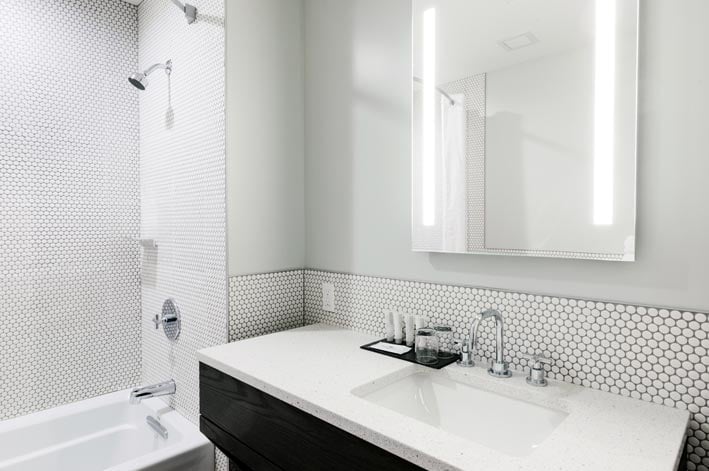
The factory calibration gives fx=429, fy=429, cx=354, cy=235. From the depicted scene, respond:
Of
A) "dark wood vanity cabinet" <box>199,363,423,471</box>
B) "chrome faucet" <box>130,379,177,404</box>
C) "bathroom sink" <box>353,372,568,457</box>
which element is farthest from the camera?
"chrome faucet" <box>130,379,177,404</box>

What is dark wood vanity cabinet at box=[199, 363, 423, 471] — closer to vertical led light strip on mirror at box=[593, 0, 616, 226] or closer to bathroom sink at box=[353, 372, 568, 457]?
bathroom sink at box=[353, 372, 568, 457]

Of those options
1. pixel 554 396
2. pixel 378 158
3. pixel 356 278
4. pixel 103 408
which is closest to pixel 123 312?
pixel 103 408

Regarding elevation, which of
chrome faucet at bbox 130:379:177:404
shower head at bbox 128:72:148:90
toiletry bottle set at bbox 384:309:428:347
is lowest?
chrome faucet at bbox 130:379:177:404

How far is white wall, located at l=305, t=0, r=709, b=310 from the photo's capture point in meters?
0.97

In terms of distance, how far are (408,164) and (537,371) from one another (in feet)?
2.58

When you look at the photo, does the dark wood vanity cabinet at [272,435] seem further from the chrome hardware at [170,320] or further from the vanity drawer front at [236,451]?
the chrome hardware at [170,320]

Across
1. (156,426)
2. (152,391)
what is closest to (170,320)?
(152,391)

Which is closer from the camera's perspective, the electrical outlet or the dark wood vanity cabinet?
the dark wood vanity cabinet

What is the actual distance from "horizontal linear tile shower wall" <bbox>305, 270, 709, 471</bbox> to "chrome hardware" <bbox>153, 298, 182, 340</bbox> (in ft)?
3.79

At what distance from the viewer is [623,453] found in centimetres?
79

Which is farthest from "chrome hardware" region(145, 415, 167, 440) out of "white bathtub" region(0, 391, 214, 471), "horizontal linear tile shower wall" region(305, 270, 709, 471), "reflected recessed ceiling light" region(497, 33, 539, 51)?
"reflected recessed ceiling light" region(497, 33, 539, 51)

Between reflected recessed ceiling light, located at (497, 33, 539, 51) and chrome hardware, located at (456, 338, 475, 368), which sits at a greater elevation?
reflected recessed ceiling light, located at (497, 33, 539, 51)

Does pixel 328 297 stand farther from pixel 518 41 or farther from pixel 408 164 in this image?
pixel 518 41

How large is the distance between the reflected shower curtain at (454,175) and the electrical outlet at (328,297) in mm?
582
